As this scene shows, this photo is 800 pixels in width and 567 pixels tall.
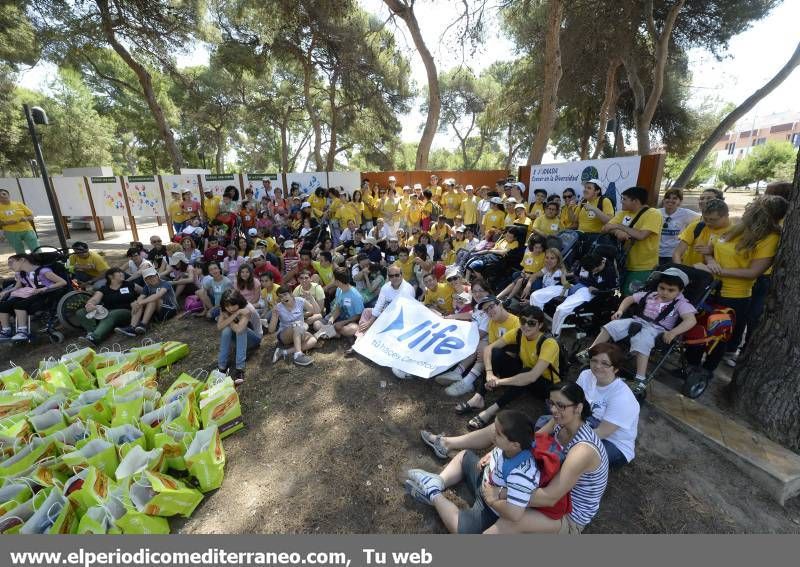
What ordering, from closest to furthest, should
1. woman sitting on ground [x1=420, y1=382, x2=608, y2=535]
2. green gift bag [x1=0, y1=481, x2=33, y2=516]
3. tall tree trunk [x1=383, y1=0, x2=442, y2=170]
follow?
woman sitting on ground [x1=420, y1=382, x2=608, y2=535] → green gift bag [x1=0, y1=481, x2=33, y2=516] → tall tree trunk [x1=383, y1=0, x2=442, y2=170]

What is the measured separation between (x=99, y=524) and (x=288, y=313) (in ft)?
10.7

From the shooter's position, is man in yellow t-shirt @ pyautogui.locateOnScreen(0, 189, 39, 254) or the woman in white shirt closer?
the woman in white shirt

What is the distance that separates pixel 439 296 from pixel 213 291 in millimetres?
4147

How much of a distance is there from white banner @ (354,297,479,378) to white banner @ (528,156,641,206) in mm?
4398

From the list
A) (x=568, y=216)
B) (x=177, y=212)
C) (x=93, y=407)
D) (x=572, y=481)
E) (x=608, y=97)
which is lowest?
(x=93, y=407)

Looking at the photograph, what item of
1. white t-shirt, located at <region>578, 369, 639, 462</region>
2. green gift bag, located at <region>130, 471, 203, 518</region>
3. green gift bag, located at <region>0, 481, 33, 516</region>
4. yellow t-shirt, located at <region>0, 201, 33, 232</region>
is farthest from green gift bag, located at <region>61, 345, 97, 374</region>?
yellow t-shirt, located at <region>0, 201, 33, 232</region>

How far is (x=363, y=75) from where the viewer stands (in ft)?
59.3

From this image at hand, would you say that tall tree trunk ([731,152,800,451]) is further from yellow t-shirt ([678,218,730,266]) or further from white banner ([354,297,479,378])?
white banner ([354,297,479,378])

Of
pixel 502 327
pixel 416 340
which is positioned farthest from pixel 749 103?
pixel 416 340

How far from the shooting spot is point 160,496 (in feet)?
8.91

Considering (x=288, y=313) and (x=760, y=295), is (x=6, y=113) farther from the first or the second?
(x=760, y=295)

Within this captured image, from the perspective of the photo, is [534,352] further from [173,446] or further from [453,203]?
[453,203]

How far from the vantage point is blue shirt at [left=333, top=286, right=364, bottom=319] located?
587cm

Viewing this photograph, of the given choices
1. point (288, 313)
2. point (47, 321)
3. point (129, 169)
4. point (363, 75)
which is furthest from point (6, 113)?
point (288, 313)
